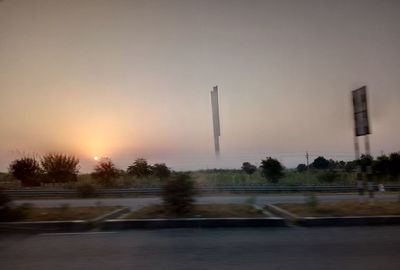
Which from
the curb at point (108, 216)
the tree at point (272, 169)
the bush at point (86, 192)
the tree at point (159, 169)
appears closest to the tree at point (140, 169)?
the tree at point (159, 169)

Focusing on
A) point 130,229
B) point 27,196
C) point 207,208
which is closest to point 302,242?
point 130,229

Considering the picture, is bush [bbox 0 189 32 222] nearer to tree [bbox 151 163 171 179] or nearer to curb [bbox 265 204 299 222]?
curb [bbox 265 204 299 222]

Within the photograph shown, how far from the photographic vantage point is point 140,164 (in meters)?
49.1

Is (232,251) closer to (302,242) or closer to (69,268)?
(302,242)

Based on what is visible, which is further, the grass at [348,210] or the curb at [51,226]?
the grass at [348,210]

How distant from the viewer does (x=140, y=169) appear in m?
49.1

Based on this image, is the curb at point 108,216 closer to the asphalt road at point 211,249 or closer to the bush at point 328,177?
the asphalt road at point 211,249

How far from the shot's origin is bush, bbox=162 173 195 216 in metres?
12.4

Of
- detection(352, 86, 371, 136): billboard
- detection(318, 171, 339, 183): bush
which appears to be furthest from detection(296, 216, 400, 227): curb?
detection(318, 171, 339, 183): bush

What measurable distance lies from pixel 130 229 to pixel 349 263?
5.42 m

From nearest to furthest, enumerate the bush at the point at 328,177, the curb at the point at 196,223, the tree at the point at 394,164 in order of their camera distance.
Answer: the curb at the point at 196,223, the bush at the point at 328,177, the tree at the point at 394,164

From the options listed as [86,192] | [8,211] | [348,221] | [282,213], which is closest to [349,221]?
[348,221]

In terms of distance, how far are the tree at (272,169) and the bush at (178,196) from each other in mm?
28210

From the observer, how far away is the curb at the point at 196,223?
11203 mm
